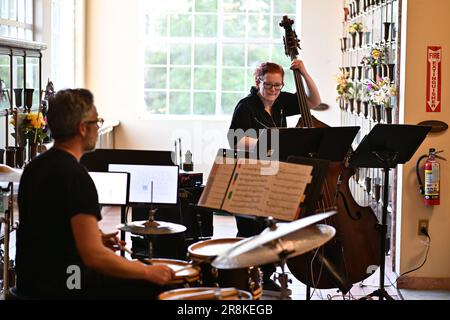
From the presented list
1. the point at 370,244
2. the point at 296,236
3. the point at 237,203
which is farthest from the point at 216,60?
the point at 296,236

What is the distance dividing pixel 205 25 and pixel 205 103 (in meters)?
0.93

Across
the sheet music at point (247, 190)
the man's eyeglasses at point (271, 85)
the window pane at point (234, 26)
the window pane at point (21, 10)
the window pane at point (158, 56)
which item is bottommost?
the sheet music at point (247, 190)

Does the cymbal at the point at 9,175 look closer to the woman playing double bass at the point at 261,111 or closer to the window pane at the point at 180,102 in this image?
the woman playing double bass at the point at 261,111

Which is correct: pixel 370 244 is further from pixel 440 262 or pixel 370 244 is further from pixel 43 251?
pixel 43 251

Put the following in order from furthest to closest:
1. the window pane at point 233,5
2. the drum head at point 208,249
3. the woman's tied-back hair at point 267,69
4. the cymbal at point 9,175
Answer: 1. the window pane at point 233,5
2. the woman's tied-back hair at point 267,69
3. the cymbal at point 9,175
4. the drum head at point 208,249

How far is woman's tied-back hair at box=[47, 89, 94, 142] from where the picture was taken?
10.0 feet

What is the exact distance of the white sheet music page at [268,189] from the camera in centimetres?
352

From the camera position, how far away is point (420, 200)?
18.8ft

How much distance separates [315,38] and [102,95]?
8.40 feet

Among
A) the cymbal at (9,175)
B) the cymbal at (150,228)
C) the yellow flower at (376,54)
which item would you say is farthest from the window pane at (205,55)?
the cymbal at (9,175)

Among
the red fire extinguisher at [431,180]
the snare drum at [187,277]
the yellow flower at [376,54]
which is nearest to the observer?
the snare drum at [187,277]

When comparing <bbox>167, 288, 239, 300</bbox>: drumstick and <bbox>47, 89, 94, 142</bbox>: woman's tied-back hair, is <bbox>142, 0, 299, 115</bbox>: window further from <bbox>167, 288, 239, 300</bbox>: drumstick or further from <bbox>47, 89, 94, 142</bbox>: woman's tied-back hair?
<bbox>167, 288, 239, 300</bbox>: drumstick

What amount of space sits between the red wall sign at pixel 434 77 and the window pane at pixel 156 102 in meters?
4.69

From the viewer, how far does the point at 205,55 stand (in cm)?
973
